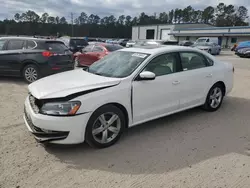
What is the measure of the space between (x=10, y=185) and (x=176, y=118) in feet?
10.8

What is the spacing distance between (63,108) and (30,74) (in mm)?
5264

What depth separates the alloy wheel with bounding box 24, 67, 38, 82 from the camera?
25.2ft

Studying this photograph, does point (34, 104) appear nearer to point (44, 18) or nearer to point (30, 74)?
point (30, 74)

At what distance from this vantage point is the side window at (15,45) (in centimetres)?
786

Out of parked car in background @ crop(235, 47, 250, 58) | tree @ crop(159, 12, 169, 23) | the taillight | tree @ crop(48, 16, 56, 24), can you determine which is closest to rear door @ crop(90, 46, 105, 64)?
the taillight

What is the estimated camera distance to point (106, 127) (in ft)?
11.3

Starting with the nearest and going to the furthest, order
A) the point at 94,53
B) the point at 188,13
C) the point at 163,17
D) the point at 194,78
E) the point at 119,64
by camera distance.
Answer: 1. the point at 119,64
2. the point at 194,78
3. the point at 94,53
4. the point at 188,13
5. the point at 163,17

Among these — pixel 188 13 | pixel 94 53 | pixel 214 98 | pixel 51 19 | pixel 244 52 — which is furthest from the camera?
pixel 188 13

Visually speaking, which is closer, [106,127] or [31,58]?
[106,127]

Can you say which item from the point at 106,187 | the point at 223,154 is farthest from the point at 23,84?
the point at 223,154

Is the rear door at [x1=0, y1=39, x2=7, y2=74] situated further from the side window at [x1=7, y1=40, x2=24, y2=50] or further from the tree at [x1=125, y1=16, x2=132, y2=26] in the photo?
the tree at [x1=125, y1=16, x2=132, y2=26]

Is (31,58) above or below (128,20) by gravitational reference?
below

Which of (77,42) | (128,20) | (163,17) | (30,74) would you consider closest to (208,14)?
(163,17)

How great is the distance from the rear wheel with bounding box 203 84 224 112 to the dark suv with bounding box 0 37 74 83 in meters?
5.02
